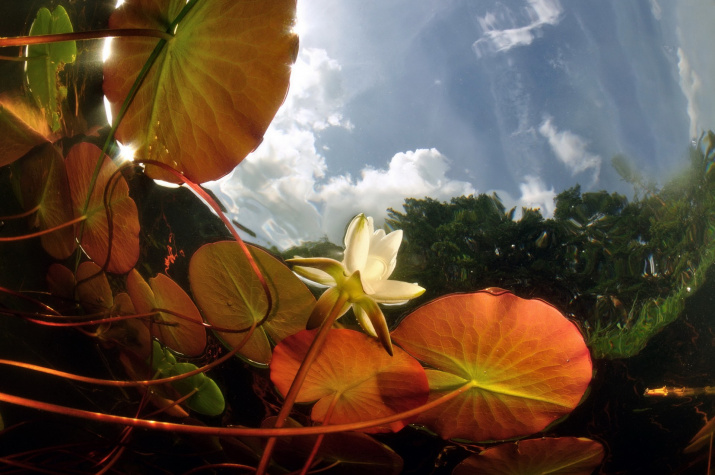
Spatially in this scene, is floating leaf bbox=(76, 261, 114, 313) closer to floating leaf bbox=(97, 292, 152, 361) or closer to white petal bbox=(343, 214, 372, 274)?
floating leaf bbox=(97, 292, 152, 361)

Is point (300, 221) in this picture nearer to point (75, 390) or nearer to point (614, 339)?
point (614, 339)

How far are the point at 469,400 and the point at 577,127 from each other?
1.02 feet

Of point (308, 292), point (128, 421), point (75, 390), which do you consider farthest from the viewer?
point (75, 390)

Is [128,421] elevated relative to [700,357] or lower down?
elevated

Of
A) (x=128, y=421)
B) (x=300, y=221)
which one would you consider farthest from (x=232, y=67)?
(x=128, y=421)

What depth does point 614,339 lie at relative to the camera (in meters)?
0.30

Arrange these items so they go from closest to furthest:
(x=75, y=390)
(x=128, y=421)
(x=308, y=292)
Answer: (x=128, y=421) → (x=308, y=292) → (x=75, y=390)

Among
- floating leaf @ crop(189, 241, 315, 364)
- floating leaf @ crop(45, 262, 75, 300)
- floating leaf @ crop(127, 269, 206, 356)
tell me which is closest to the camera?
floating leaf @ crop(189, 241, 315, 364)

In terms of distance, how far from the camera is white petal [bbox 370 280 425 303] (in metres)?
0.27

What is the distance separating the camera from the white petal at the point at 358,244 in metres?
0.28

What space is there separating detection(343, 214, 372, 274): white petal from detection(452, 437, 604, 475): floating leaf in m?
0.33

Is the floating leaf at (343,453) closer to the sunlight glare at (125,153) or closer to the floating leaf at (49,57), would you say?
the sunlight glare at (125,153)

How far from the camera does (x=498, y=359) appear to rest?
1.03 ft

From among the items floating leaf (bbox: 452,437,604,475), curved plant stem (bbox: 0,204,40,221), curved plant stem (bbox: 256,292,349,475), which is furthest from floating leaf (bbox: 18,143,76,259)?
floating leaf (bbox: 452,437,604,475)
